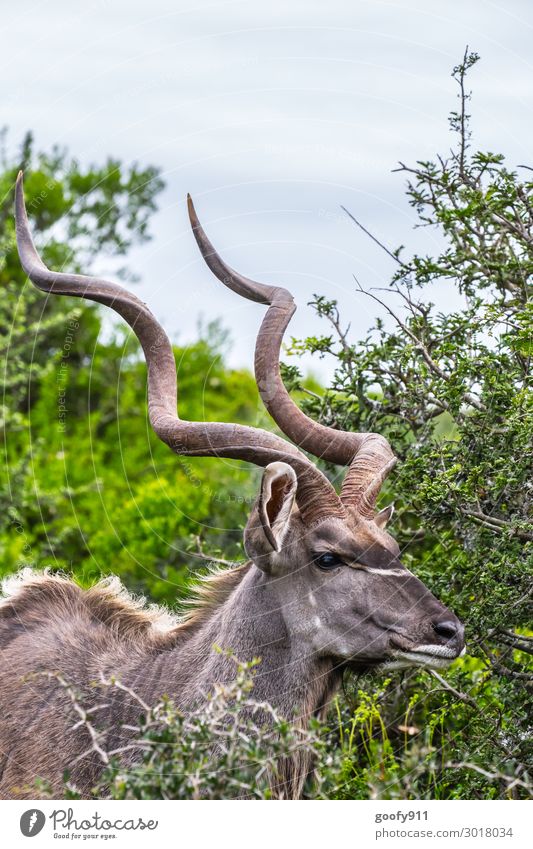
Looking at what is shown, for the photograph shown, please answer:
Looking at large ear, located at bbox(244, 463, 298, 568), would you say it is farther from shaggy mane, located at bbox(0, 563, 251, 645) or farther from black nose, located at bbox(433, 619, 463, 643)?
black nose, located at bbox(433, 619, 463, 643)

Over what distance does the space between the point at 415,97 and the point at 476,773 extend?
14.3 feet

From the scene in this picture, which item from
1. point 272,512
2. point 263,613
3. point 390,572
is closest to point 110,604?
point 263,613

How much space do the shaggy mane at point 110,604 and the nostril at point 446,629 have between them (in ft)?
4.51

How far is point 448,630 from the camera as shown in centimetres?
541

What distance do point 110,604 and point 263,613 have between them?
1.36 m

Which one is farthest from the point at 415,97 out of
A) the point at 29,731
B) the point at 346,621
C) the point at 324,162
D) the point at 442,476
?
the point at 29,731

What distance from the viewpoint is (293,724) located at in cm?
564

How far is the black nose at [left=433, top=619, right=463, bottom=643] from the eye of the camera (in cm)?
540

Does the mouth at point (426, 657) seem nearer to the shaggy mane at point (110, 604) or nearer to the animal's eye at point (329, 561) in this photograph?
the animal's eye at point (329, 561)

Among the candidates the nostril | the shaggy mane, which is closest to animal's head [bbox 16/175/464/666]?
the nostril

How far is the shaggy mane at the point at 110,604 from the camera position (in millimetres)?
6414

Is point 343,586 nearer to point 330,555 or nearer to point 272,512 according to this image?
point 330,555

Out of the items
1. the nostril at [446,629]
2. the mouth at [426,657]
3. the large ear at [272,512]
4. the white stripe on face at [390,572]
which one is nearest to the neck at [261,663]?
the large ear at [272,512]
